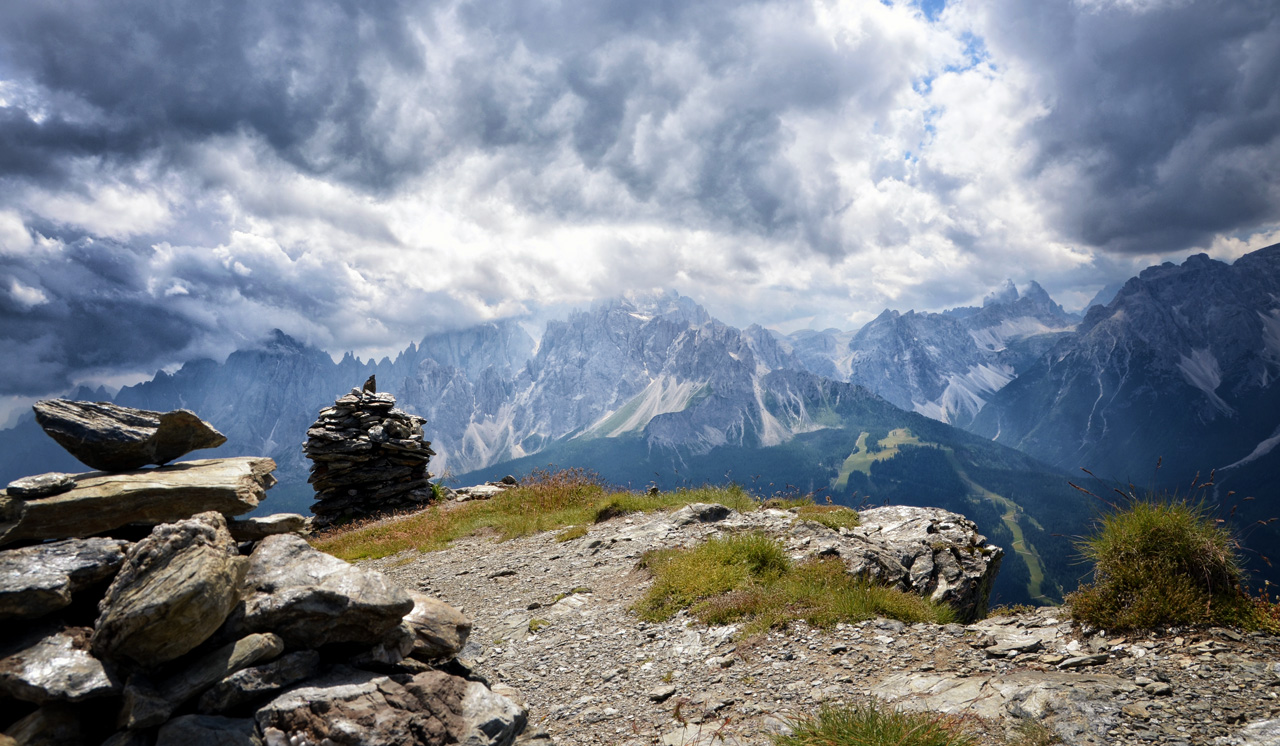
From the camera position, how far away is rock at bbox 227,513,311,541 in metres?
8.90

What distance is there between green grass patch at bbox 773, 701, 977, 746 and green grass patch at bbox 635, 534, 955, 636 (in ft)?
11.5

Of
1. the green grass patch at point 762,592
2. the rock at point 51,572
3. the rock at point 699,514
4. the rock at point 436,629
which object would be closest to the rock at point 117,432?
the rock at point 51,572

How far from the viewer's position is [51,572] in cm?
600

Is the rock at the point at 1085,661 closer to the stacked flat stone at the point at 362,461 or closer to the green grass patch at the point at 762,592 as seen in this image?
the green grass patch at the point at 762,592

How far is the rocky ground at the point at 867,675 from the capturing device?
20.3ft

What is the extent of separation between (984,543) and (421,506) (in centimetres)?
2632

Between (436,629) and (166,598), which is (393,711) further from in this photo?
(166,598)

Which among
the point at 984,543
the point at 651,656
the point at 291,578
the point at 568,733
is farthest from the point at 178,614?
the point at 984,543

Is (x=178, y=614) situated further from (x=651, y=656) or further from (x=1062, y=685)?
(x=1062, y=685)

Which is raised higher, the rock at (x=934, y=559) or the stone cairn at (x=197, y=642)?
the stone cairn at (x=197, y=642)

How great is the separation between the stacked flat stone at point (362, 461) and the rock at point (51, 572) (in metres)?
23.5

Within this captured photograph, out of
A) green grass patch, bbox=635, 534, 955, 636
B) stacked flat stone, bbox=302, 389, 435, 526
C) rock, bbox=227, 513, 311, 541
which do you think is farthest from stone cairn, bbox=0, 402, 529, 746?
stacked flat stone, bbox=302, 389, 435, 526

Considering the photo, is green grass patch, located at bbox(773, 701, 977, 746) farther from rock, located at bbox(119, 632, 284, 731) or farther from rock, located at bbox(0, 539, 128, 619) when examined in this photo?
rock, located at bbox(0, 539, 128, 619)

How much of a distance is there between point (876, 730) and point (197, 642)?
7691mm
